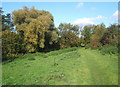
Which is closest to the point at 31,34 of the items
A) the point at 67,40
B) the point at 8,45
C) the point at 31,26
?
the point at 31,26

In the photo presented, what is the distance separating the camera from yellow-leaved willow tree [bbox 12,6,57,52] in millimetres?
24797

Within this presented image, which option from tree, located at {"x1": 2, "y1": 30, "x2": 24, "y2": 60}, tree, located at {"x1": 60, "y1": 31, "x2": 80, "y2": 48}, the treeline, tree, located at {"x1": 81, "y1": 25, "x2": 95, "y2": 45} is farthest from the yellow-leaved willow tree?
tree, located at {"x1": 81, "y1": 25, "x2": 95, "y2": 45}

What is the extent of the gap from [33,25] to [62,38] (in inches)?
642

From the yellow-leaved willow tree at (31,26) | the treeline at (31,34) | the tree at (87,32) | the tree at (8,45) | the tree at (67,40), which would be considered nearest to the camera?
the tree at (8,45)

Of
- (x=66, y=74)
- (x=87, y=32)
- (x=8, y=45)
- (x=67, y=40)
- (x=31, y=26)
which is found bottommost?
(x=66, y=74)

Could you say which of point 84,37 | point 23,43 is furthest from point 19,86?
point 84,37

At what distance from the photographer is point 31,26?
81.5ft

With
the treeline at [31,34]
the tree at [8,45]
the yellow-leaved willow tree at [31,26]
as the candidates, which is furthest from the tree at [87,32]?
the tree at [8,45]

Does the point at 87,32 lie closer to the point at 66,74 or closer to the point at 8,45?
the point at 8,45

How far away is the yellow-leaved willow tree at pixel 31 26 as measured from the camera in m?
24.8

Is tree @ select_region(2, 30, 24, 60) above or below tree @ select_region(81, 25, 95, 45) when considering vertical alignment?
below

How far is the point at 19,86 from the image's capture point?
636 centimetres

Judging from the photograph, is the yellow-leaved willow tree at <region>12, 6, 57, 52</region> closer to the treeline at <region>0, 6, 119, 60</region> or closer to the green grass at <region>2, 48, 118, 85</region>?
the treeline at <region>0, 6, 119, 60</region>

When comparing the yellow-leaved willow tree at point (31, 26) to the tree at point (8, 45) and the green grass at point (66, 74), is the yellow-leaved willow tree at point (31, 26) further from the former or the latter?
the green grass at point (66, 74)
